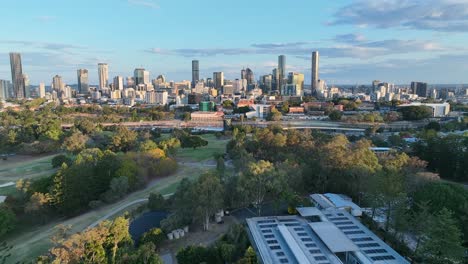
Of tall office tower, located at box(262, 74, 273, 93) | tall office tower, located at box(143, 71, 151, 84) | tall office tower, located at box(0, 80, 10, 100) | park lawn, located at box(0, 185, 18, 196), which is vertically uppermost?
tall office tower, located at box(143, 71, 151, 84)

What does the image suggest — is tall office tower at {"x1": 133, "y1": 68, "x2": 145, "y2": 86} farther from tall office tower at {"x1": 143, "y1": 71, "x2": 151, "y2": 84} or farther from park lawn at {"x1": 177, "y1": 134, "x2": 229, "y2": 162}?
park lawn at {"x1": 177, "y1": 134, "x2": 229, "y2": 162}

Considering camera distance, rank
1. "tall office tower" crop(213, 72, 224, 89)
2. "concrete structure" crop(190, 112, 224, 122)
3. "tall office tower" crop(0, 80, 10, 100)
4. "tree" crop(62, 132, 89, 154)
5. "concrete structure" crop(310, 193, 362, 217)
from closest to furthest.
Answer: "concrete structure" crop(310, 193, 362, 217) < "tree" crop(62, 132, 89, 154) < "concrete structure" crop(190, 112, 224, 122) < "tall office tower" crop(0, 80, 10, 100) < "tall office tower" crop(213, 72, 224, 89)

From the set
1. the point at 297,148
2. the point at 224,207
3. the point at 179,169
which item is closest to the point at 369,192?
the point at 224,207

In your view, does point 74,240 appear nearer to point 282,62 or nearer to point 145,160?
point 145,160

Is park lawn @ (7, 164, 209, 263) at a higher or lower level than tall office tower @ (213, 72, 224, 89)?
lower

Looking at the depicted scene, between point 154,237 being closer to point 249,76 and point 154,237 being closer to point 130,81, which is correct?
point 249,76

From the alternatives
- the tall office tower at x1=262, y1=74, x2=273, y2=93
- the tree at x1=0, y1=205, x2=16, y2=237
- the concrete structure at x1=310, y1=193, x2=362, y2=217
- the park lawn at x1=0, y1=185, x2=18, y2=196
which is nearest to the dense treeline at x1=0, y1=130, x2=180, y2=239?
the tree at x1=0, y1=205, x2=16, y2=237

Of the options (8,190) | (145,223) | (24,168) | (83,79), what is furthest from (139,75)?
(145,223)
